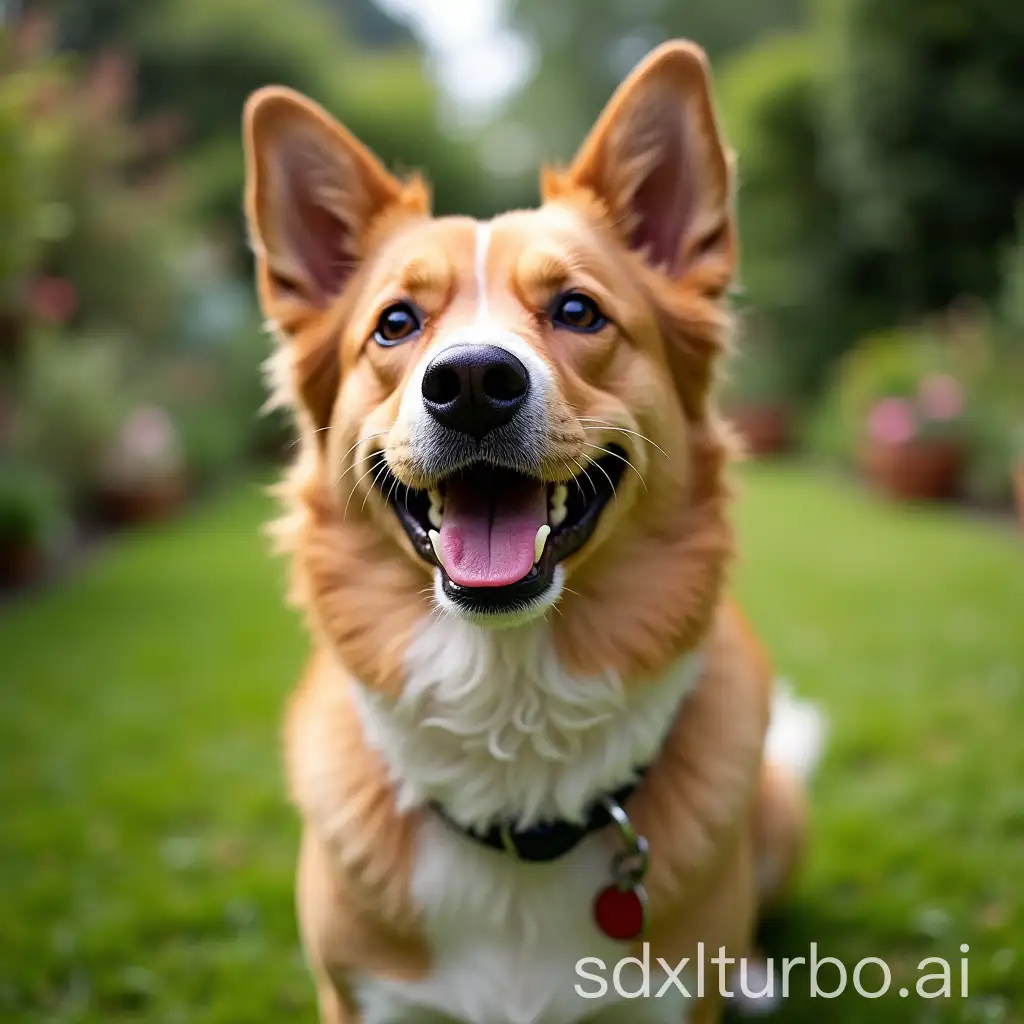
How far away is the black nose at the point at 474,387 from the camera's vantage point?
1.74m

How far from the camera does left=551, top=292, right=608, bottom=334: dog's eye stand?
2016 mm

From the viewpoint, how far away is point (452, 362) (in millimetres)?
1744

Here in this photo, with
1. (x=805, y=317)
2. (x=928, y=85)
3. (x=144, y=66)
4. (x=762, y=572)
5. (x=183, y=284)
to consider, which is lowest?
(x=762, y=572)

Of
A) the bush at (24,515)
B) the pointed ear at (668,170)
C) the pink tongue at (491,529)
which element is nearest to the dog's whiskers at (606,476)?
the pink tongue at (491,529)

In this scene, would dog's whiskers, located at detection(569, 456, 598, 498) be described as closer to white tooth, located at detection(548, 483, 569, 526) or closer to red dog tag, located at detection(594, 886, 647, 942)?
white tooth, located at detection(548, 483, 569, 526)

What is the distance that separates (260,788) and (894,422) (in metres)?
7.48

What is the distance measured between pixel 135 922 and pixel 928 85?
38.1 feet

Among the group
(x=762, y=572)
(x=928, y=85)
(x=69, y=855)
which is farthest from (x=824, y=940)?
(x=928, y=85)

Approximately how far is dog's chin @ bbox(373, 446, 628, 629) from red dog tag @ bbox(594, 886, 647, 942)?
61cm

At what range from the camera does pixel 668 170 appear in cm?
222

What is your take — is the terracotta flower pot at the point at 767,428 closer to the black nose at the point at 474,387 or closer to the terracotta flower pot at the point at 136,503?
the terracotta flower pot at the point at 136,503

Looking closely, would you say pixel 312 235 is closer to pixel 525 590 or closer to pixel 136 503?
pixel 525 590

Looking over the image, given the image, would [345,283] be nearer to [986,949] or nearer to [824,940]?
[824,940]

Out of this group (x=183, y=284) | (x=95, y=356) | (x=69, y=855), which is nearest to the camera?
(x=69, y=855)
